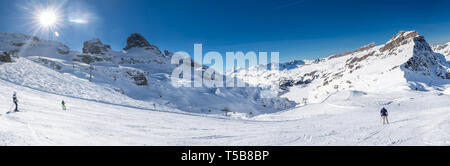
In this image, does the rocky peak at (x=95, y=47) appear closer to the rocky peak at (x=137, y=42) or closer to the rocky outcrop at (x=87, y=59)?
the rocky peak at (x=137, y=42)

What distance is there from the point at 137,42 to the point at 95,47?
108 ft

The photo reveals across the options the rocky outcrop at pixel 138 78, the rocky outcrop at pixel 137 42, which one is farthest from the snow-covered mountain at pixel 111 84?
the rocky outcrop at pixel 137 42

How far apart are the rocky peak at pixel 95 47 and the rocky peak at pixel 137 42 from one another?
2231 cm

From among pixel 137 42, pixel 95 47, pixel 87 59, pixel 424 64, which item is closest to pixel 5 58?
pixel 87 59

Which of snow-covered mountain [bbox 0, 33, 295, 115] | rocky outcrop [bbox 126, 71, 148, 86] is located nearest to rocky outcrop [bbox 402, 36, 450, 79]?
snow-covered mountain [bbox 0, 33, 295, 115]

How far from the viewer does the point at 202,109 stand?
4291 cm

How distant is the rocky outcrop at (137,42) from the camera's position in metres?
136

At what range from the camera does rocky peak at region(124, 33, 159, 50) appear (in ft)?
447
